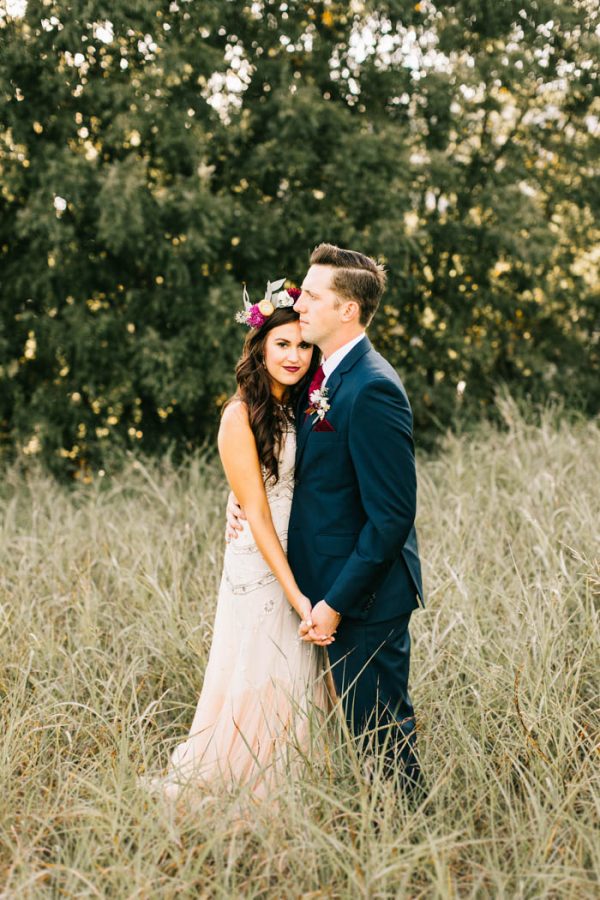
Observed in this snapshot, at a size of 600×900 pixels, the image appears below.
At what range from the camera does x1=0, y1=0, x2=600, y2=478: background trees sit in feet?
22.6

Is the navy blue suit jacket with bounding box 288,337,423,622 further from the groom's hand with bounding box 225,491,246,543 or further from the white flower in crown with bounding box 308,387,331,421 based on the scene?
the groom's hand with bounding box 225,491,246,543

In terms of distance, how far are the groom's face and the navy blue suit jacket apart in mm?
121

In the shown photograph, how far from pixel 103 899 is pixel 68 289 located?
246 inches

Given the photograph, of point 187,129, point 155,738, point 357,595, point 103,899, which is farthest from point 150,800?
point 187,129

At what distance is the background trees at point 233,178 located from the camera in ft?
22.6

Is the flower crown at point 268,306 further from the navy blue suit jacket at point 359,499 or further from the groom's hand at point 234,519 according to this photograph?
the groom's hand at point 234,519

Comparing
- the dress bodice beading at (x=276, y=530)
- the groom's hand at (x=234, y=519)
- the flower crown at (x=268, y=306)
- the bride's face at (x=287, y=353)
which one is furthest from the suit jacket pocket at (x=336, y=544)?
the flower crown at (x=268, y=306)

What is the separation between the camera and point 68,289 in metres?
7.71

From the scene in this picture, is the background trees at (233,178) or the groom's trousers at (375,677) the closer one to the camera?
the groom's trousers at (375,677)

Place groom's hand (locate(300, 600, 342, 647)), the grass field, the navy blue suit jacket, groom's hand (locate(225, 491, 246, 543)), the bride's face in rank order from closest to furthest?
the grass field → the navy blue suit jacket → groom's hand (locate(300, 600, 342, 647)) → the bride's face → groom's hand (locate(225, 491, 246, 543))

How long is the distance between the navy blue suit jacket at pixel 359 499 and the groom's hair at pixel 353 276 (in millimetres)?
140

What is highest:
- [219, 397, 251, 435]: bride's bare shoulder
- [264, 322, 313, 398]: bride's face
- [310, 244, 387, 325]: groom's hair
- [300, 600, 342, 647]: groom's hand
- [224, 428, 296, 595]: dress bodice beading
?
[310, 244, 387, 325]: groom's hair

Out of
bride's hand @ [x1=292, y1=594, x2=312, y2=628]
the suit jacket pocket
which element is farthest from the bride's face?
bride's hand @ [x1=292, y1=594, x2=312, y2=628]

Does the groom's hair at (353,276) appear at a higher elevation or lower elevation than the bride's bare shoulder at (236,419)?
higher
